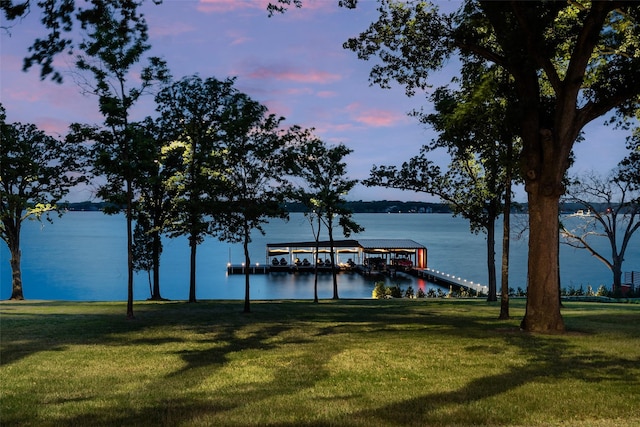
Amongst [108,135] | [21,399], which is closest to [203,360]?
[21,399]

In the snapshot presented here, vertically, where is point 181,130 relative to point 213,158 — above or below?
above

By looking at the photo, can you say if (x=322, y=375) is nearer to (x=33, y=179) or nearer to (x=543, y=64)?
(x=543, y=64)

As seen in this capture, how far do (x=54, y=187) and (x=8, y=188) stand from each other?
2.91m

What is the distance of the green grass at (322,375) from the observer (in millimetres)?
6844

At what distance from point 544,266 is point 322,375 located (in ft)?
25.1

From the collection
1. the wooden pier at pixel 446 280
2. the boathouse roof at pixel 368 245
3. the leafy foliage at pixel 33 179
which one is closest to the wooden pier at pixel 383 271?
the wooden pier at pixel 446 280

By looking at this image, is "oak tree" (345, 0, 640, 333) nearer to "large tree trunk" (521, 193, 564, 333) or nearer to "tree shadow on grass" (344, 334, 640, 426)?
"large tree trunk" (521, 193, 564, 333)

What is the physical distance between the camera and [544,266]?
46.2 ft

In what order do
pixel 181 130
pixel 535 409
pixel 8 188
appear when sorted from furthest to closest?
pixel 8 188 → pixel 181 130 → pixel 535 409

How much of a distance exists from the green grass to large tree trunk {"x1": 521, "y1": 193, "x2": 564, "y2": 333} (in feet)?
2.09

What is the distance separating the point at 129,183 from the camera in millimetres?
20172

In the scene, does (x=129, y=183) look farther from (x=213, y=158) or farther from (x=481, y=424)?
(x=481, y=424)

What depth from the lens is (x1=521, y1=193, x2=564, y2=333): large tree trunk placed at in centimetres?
1404

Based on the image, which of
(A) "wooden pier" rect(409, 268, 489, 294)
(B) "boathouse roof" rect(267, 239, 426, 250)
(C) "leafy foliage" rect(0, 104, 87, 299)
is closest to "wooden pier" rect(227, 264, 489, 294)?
(A) "wooden pier" rect(409, 268, 489, 294)
